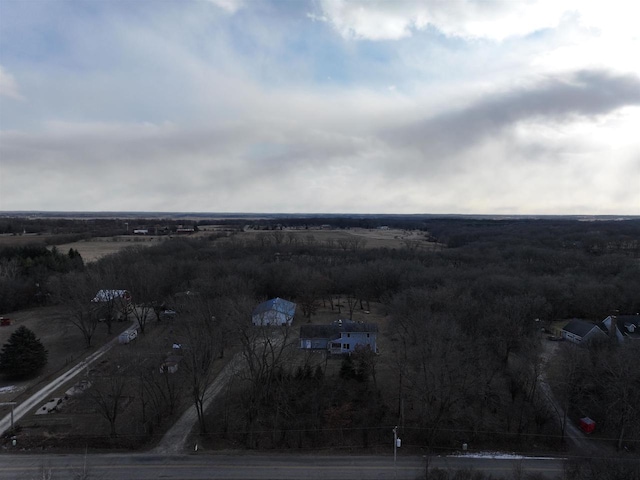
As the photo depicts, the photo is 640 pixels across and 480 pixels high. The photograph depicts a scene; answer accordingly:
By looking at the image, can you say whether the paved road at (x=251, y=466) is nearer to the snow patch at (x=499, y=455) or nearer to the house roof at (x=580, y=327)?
the snow patch at (x=499, y=455)

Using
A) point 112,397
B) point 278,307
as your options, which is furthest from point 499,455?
point 278,307

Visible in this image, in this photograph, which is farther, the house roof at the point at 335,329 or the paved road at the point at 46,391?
the house roof at the point at 335,329

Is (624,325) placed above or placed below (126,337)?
above

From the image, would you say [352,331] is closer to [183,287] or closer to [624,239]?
[183,287]

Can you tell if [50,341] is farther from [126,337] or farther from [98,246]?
[98,246]

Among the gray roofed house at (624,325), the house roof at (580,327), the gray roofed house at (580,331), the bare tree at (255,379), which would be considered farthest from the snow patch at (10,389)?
the gray roofed house at (624,325)

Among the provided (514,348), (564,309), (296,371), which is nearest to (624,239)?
(564,309)

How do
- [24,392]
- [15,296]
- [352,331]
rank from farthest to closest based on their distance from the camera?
1. [15,296]
2. [352,331]
3. [24,392]
